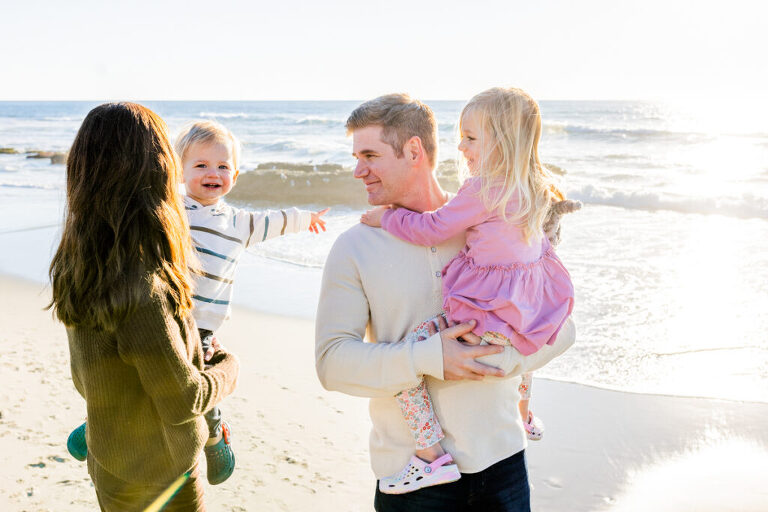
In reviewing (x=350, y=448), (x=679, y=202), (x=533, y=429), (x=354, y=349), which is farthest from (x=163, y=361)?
(x=679, y=202)

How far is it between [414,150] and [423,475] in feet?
3.36

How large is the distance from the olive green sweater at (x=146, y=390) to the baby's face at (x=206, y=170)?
934 mm

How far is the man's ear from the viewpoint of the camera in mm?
2212

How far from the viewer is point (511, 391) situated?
218 centimetres

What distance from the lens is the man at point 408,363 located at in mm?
1946

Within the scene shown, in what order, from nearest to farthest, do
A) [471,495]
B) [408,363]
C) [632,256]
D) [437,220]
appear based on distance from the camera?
[408,363] → [471,495] → [437,220] → [632,256]

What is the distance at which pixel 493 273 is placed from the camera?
219 centimetres

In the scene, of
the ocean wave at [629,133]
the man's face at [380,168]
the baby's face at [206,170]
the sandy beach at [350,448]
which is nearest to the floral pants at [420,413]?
the man's face at [380,168]

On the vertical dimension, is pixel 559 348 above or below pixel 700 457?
above

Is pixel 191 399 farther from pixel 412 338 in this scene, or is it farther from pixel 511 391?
pixel 511 391

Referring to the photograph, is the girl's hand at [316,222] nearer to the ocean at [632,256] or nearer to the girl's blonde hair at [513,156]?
the ocean at [632,256]

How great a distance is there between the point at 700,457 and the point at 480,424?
271cm

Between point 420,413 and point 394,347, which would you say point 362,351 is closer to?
point 394,347

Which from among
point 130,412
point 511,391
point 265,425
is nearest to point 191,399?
point 130,412
